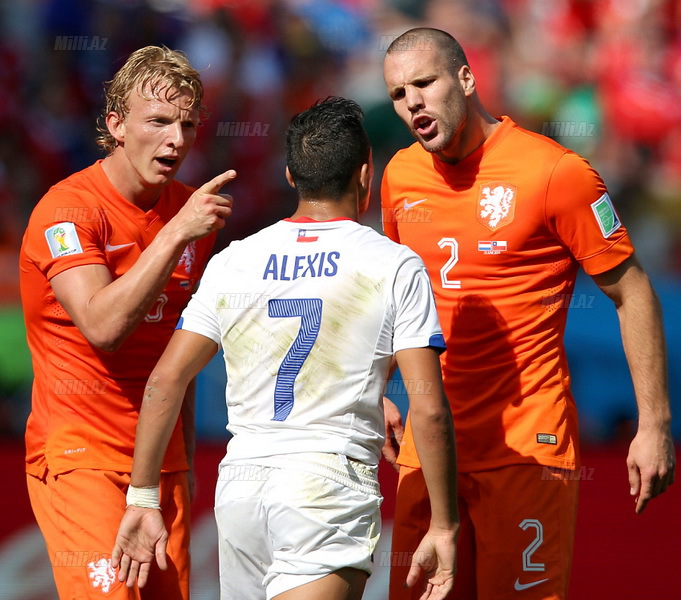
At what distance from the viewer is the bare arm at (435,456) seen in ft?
9.23

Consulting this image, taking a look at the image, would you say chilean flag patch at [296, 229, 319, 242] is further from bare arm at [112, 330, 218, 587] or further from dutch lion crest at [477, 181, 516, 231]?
dutch lion crest at [477, 181, 516, 231]

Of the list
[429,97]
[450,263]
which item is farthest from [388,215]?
[429,97]

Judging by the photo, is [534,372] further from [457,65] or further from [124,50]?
[124,50]

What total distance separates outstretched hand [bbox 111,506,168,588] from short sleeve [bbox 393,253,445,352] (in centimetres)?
92

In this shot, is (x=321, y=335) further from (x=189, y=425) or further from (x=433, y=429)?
(x=189, y=425)

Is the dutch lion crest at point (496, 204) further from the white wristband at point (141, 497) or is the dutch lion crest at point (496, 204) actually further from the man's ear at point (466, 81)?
the white wristband at point (141, 497)

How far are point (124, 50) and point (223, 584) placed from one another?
6.79m

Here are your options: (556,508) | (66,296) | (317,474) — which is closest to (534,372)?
(556,508)

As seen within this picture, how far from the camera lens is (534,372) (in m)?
3.58

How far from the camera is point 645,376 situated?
3.46 metres

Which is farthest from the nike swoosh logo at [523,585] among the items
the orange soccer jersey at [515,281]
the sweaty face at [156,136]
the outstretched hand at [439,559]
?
the sweaty face at [156,136]

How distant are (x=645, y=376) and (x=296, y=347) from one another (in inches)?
52.4

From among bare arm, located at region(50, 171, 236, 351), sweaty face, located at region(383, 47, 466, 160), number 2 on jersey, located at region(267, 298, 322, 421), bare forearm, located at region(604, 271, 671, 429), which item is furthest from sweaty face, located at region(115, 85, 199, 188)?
bare forearm, located at region(604, 271, 671, 429)

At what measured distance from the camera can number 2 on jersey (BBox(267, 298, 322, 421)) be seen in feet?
9.23
